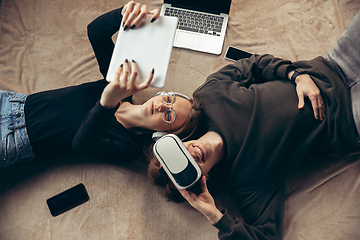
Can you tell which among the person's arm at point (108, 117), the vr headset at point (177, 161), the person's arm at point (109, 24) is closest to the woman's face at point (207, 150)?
the vr headset at point (177, 161)

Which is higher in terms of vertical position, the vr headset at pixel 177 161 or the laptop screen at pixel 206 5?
the laptop screen at pixel 206 5

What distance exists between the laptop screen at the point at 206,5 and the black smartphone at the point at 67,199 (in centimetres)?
121

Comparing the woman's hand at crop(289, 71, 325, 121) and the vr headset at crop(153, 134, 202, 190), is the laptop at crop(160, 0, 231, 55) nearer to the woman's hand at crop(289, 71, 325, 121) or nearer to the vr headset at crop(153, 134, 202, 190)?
the woman's hand at crop(289, 71, 325, 121)

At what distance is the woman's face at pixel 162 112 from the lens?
3.34 ft

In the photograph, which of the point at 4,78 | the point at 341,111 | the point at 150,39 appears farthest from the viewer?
the point at 4,78

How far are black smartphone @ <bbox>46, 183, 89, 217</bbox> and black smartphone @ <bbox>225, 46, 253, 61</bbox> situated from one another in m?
1.12

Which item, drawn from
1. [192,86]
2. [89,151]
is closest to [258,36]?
[192,86]

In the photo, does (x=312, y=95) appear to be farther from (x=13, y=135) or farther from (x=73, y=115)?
(x=13, y=135)

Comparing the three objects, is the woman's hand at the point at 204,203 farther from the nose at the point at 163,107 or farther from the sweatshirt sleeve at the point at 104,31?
the sweatshirt sleeve at the point at 104,31

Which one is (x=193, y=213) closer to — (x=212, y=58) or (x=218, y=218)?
(x=218, y=218)

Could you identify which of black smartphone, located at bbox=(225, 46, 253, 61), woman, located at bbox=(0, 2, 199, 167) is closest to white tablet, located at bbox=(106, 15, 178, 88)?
woman, located at bbox=(0, 2, 199, 167)

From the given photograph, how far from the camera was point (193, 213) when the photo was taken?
3.87 ft

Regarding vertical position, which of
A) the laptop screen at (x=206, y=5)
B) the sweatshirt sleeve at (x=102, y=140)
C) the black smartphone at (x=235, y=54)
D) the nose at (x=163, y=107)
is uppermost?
the laptop screen at (x=206, y=5)

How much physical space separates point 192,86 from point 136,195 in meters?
0.70
